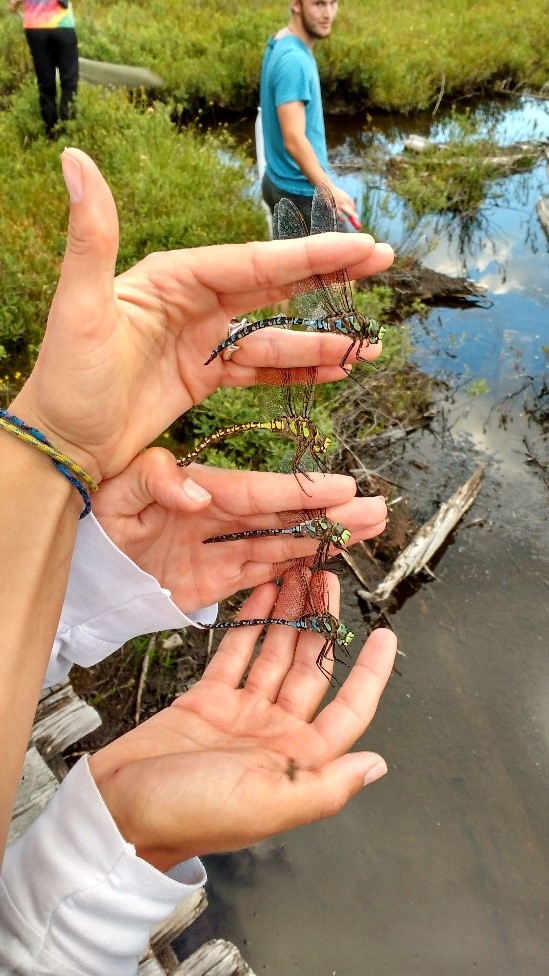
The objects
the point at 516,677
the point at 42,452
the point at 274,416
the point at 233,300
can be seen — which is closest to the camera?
the point at 42,452

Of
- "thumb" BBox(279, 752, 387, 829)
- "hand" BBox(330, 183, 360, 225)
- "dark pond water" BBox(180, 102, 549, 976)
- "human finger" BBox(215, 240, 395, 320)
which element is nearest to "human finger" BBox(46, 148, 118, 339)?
"human finger" BBox(215, 240, 395, 320)

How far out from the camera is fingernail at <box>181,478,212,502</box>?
1.65 meters

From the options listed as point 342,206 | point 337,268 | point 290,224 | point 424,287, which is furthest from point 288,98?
point 337,268

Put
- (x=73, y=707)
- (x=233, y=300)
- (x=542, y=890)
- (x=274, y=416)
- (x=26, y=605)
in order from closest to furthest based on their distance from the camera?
(x=26, y=605) → (x=233, y=300) → (x=274, y=416) → (x=73, y=707) → (x=542, y=890)

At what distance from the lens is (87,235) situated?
124 centimetres

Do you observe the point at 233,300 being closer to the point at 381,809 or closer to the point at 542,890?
the point at 381,809

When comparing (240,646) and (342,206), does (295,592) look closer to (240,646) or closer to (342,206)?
(240,646)

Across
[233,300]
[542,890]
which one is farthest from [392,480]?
[233,300]

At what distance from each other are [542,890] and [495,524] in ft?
6.47

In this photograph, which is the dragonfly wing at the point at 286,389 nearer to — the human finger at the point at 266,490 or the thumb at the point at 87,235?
the human finger at the point at 266,490

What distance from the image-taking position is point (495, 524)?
404 cm

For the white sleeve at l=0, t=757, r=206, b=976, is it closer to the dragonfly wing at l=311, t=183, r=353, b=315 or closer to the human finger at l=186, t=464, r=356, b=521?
the human finger at l=186, t=464, r=356, b=521

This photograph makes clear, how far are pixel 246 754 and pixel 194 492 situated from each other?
0.64 meters

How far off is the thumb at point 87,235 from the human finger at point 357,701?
104 cm
